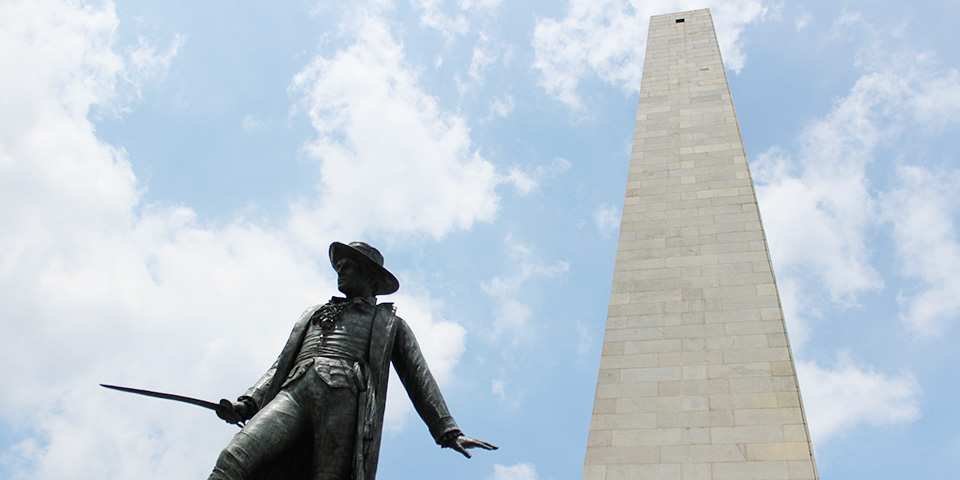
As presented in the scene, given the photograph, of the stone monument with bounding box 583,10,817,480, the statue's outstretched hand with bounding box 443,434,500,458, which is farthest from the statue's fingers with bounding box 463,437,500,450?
the stone monument with bounding box 583,10,817,480

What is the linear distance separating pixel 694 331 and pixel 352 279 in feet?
22.5

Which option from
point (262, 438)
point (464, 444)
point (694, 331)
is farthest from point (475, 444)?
point (694, 331)

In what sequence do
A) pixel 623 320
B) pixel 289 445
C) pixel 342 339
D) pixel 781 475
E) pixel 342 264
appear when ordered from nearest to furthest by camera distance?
pixel 289 445, pixel 342 339, pixel 342 264, pixel 781 475, pixel 623 320

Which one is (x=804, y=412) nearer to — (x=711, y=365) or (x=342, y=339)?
(x=711, y=365)

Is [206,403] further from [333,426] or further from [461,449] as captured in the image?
[461,449]

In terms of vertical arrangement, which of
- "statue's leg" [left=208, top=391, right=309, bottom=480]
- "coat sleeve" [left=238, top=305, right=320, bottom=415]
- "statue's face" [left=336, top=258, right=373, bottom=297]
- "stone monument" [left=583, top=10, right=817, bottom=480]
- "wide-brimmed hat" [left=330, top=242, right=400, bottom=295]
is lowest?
"statue's leg" [left=208, top=391, right=309, bottom=480]

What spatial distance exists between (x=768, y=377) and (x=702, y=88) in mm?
7853

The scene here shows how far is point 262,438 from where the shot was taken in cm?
440

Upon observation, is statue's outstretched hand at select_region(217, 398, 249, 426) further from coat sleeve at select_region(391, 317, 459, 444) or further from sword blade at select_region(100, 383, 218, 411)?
coat sleeve at select_region(391, 317, 459, 444)

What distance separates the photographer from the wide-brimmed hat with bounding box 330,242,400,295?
5.45 meters

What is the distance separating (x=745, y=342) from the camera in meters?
10.4

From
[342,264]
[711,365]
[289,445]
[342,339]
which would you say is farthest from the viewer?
[711,365]

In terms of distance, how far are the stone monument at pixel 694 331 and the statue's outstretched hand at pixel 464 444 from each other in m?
5.38

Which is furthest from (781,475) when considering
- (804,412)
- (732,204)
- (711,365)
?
(732,204)
